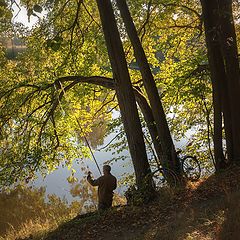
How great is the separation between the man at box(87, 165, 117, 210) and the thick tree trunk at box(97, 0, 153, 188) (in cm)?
72

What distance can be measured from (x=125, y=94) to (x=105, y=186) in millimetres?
2439

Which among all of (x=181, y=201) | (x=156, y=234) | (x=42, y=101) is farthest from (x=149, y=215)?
(x=42, y=101)

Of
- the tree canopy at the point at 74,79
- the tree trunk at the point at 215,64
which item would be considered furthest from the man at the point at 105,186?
the tree trunk at the point at 215,64

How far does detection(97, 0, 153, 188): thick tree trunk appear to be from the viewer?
962cm

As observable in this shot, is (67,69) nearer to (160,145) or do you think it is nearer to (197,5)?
(160,145)

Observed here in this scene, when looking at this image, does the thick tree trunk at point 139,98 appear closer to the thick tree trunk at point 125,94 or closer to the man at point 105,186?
the thick tree trunk at point 125,94

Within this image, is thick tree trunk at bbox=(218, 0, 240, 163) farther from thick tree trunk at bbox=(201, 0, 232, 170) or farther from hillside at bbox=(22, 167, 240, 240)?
hillside at bbox=(22, 167, 240, 240)

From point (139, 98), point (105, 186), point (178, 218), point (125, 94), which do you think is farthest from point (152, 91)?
Answer: point (178, 218)

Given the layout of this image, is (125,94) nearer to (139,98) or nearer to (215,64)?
(139,98)

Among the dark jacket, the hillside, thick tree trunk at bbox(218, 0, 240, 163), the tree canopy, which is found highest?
the tree canopy

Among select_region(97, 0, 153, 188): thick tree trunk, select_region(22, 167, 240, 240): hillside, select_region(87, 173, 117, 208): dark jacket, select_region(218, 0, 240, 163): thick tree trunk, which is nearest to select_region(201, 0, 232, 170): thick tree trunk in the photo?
select_region(218, 0, 240, 163): thick tree trunk

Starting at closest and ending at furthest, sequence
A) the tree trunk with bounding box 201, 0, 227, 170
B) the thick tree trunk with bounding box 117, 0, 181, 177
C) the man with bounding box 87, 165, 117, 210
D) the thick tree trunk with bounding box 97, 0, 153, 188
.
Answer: the tree trunk with bounding box 201, 0, 227, 170
the thick tree trunk with bounding box 97, 0, 153, 188
the man with bounding box 87, 165, 117, 210
the thick tree trunk with bounding box 117, 0, 181, 177

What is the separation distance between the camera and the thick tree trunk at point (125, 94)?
9617 mm

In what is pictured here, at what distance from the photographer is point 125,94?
9.70 m
